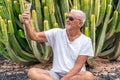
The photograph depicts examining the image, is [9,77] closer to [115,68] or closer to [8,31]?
[8,31]

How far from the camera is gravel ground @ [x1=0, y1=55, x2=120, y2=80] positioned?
22.8ft

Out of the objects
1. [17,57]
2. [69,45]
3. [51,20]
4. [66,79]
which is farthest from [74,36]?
[17,57]

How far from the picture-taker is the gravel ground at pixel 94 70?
22.8ft

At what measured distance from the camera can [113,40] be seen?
25.5ft

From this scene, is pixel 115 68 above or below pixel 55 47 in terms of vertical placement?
below

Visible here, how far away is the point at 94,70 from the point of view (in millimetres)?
7316

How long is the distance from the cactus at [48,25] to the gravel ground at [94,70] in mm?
162

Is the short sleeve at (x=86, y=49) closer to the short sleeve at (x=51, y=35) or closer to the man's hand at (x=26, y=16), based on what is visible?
the short sleeve at (x=51, y=35)

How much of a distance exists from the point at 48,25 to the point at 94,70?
1209 millimetres

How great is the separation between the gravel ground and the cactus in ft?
0.53

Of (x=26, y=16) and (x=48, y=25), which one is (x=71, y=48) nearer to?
(x=26, y=16)

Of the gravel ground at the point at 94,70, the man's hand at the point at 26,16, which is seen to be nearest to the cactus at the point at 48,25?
the gravel ground at the point at 94,70

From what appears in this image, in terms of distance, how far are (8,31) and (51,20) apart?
721 millimetres

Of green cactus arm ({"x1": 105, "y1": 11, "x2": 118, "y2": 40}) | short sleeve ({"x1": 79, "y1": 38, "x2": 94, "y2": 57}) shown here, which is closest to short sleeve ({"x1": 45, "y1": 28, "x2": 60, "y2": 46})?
short sleeve ({"x1": 79, "y1": 38, "x2": 94, "y2": 57})
